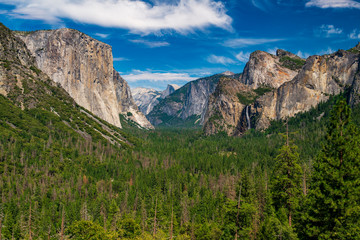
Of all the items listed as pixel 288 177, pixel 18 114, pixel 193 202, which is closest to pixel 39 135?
pixel 18 114

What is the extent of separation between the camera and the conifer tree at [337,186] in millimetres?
22406

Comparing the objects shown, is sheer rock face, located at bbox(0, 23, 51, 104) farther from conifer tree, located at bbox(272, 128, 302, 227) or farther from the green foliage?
conifer tree, located at bbox(272, 128, 302, 227)

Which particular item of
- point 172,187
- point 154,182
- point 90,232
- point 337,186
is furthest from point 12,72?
point 337,186

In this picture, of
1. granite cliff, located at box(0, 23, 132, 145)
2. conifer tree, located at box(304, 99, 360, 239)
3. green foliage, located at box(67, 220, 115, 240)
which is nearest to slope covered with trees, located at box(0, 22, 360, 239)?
conifer tree, located at box(304, 99, 360, 239)

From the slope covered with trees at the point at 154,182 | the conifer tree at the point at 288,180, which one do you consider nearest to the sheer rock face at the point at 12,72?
the slope covered with trees at the point at 154,182

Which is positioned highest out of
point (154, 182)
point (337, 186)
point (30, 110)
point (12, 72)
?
point (12, 72)

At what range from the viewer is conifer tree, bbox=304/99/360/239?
73.5 ft

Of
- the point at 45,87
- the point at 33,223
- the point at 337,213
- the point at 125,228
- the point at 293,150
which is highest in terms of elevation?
the point at 45,87

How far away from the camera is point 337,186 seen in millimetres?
23141

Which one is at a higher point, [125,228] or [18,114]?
[18,114]

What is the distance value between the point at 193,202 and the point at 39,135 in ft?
318

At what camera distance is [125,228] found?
4819 centimetres

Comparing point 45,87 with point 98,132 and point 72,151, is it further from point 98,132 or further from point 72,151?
point 72,151

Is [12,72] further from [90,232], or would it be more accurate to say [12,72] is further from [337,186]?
[337,186]
